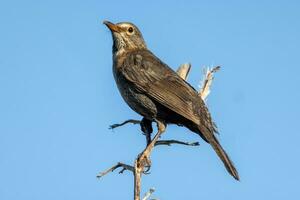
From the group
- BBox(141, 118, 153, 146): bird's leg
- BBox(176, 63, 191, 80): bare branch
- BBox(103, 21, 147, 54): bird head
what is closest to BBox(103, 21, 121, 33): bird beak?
BBox(103, 21, 147, 54): bird head

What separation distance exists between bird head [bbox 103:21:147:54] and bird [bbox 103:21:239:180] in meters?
0.46

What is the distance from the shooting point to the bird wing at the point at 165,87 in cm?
827

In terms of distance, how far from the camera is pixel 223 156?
7.73 meters

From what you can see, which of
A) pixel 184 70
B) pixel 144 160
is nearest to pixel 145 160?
pixel 144 160

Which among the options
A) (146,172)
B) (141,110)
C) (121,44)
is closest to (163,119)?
(141,110)

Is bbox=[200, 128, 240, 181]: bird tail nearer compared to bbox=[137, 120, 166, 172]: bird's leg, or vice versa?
bbox=[137, 120, 166, 172]: bird's leg

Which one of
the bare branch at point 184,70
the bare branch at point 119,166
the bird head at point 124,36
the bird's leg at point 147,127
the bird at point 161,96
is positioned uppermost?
the bird head at point 124,36

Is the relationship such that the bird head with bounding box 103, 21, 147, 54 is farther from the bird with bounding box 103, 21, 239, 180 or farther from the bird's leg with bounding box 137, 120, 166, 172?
the bird's leg with bounding box 137, 120, 166, 172

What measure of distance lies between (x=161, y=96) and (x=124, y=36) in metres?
1.89

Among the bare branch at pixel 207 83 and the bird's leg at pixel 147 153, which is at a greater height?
the bare branch at pixel 207 83

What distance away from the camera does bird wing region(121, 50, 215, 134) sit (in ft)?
27.1

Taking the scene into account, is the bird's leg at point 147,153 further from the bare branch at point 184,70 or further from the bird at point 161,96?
the bare branch at point 184,70

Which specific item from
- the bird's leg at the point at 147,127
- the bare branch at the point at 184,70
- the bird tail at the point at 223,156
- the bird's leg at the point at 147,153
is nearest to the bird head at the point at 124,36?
the bare branch at the point at 184,70

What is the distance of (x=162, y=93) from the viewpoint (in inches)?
337
